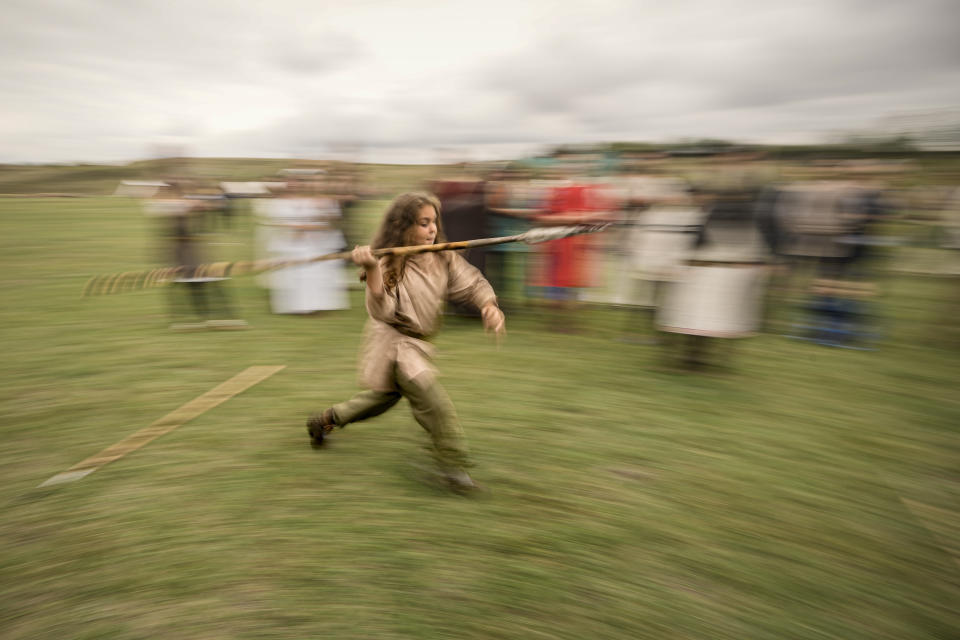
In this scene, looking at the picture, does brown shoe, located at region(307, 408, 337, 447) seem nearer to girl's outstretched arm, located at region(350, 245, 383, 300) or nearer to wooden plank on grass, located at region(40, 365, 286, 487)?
girl's outstretched arm, located at region(350, 245, 383, 300)

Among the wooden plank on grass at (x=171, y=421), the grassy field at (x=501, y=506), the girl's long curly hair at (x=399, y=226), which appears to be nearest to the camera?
the grassy field at (x=501, y=506)

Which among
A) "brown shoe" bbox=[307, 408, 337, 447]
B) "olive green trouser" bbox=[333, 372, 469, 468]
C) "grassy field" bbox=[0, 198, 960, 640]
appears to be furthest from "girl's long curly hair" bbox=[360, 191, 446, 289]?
"grassy field" bbox=[0, 198, 960, 640]

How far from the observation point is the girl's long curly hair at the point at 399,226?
2.73m

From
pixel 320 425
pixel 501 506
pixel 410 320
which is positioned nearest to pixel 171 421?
pixel 320 425

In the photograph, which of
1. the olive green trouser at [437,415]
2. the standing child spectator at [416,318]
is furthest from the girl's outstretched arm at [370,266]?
the olive green trouser at [437,415]

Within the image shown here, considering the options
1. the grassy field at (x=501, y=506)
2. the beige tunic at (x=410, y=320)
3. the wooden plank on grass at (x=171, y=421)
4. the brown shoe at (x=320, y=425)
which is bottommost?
the grassy field at (x=501, y=506)

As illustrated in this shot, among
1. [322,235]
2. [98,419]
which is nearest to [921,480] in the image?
[98,419]

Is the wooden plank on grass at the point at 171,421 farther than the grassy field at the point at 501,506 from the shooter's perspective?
Yes

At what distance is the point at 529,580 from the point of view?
2.32 meters

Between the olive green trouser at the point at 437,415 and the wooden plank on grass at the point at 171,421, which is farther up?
the olive green trouser at the point at 437,415

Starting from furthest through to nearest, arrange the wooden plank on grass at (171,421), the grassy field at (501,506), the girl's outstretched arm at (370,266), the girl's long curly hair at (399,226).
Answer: the wooden plank on grass at (171,421), the girl's long curly hair at (399,226), the girl's outstretched arm at (370,266), the grassy field at (501,506)

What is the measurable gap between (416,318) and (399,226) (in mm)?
482

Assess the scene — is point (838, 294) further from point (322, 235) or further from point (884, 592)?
point (322, 235)

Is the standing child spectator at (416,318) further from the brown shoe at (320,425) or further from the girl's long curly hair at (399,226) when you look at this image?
the brown shoe at (320,425)
